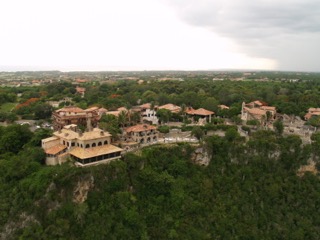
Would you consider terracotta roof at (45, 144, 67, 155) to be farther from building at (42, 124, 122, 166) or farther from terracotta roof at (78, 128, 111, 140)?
terracotta roof at (78, 128, 111, 140)

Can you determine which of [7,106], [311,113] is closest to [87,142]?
[311,113]

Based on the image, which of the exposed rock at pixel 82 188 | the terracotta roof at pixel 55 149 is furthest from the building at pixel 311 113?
the terracotta roof at pixel 55 149

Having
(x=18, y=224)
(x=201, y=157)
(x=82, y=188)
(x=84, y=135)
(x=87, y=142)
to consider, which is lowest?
(x=18, y=224)

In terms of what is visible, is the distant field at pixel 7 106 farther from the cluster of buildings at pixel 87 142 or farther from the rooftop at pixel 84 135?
the rooftop at pixel 84 135

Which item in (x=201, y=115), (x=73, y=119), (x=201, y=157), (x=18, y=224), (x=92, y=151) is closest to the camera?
(x=18, y=224)

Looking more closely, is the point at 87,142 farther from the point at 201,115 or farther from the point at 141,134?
the point at 201,115

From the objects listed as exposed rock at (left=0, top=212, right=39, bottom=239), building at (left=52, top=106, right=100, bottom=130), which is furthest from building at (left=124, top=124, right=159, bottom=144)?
exposed rock at (left=0, top=212, right=39, bottom=239)
